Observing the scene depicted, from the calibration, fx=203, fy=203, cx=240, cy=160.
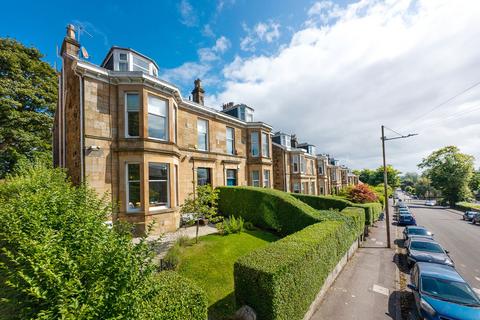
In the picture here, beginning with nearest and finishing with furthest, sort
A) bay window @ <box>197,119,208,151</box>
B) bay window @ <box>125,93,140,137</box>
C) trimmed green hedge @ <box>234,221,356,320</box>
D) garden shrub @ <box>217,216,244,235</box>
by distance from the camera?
1. trimmed green hedge @ <box>234,221,356,320</box>
2. bay window @ <box>125,93,140,137</box>
3. garden shrub @ <box>217,216,244,235</box>
4. bay window @ <box>197,119,208,151</box>

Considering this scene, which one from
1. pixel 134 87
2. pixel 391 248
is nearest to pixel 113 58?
pixel 134 87

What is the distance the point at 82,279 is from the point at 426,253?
15047 mm

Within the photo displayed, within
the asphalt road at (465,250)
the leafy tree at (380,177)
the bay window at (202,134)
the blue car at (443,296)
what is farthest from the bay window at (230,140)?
the leafy tree at (380,177)

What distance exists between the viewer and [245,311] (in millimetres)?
5352

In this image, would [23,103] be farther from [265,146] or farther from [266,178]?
[266,178]

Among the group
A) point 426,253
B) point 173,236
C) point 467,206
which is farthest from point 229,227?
point 467,206

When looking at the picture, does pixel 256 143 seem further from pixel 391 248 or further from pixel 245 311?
pixel 245 311

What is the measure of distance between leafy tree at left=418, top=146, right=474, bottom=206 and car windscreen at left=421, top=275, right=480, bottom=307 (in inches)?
2286

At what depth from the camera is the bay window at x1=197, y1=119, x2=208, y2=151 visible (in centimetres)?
1592

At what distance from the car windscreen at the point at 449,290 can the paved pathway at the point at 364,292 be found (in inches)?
54.0

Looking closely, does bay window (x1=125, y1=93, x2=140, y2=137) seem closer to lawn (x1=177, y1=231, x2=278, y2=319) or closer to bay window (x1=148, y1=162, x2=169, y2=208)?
bay window (x1=148, y1=162, x2=169, y2=208)

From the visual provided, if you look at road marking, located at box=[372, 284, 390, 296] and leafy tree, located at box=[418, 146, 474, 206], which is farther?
leafy tree, located at box=[418, 146, 474, 206]

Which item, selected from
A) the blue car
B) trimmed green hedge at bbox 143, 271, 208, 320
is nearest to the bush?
trimmed green hedge at bbox 143, 271, 208, 320

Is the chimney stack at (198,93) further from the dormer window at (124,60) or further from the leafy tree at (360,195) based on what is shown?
the leafy tree at (360,195)
